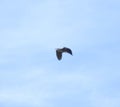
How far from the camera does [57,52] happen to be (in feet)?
110

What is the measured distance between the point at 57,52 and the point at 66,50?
2.61 meters

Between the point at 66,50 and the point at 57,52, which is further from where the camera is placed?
the point at 57,52

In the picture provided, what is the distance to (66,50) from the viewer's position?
31.0 meters
